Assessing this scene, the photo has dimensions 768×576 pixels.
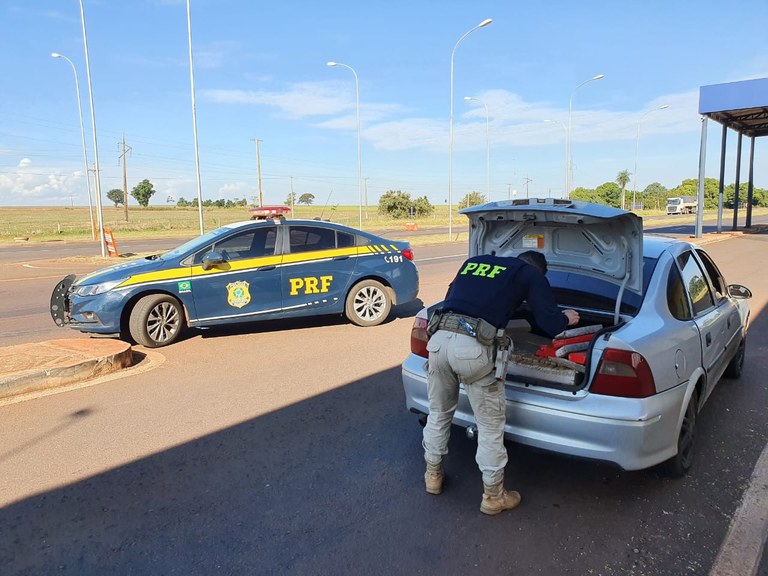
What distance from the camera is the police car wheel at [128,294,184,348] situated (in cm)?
675

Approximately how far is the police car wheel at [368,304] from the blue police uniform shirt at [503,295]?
4.98 meters

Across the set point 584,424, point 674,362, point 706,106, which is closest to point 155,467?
point 584,424

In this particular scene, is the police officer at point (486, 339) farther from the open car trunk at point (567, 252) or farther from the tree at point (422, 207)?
the tree at point (422, 207)

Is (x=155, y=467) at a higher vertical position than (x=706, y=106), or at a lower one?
lower

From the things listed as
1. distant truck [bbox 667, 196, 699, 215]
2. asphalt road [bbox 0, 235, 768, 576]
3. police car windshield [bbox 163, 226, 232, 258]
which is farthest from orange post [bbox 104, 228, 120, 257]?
distant truck [bbox 667, 196, 699, 215]

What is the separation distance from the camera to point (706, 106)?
2359cm

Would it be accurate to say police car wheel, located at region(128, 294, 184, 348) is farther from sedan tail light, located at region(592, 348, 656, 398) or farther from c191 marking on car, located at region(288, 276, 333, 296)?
sedan tail light, located at region(592, 348, 656, 398)

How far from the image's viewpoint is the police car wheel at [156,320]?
6.75 metres

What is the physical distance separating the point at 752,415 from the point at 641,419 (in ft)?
7.09

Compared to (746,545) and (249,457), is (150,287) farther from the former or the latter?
(746,545)

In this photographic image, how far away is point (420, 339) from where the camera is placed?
385 cm

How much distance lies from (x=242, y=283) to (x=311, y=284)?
95 centimetres

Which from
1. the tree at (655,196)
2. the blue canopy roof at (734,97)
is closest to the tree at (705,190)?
the tree at (655,196)

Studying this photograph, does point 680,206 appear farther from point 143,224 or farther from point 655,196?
point 143,224
